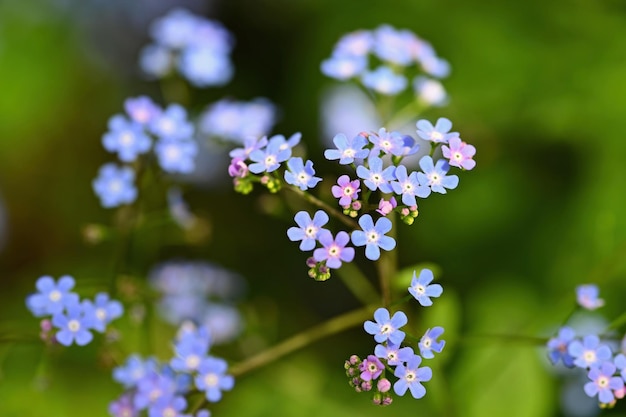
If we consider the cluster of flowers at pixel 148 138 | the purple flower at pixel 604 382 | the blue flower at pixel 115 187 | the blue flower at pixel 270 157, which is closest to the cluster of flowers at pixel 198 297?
the blue flower at pixel 115 187

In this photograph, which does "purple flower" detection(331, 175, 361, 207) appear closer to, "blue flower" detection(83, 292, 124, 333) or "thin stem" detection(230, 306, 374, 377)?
"thin stem" detection(230, 306, 374, 377)

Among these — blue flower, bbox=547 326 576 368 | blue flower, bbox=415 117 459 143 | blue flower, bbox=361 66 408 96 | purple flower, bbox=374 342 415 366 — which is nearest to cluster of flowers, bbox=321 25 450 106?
blue flower, bbox=361 66 408 96

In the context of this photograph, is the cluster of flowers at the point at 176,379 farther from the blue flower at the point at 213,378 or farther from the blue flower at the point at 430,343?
the blue flower at the point at 430,343

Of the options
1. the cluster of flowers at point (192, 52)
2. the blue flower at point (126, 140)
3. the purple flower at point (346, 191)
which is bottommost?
the purple flower at point (346, 191)

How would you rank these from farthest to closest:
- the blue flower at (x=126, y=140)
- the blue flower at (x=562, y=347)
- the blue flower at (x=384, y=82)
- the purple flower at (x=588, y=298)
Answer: the blue flower at (x=384, y=82) < the blue flower at (x=126, y=140) < the purple flower at (x=588, y=298) < the blue flower at (x=562, y=347)

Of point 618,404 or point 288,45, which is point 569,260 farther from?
point 288,45

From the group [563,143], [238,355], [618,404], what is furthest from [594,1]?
[238,355]
